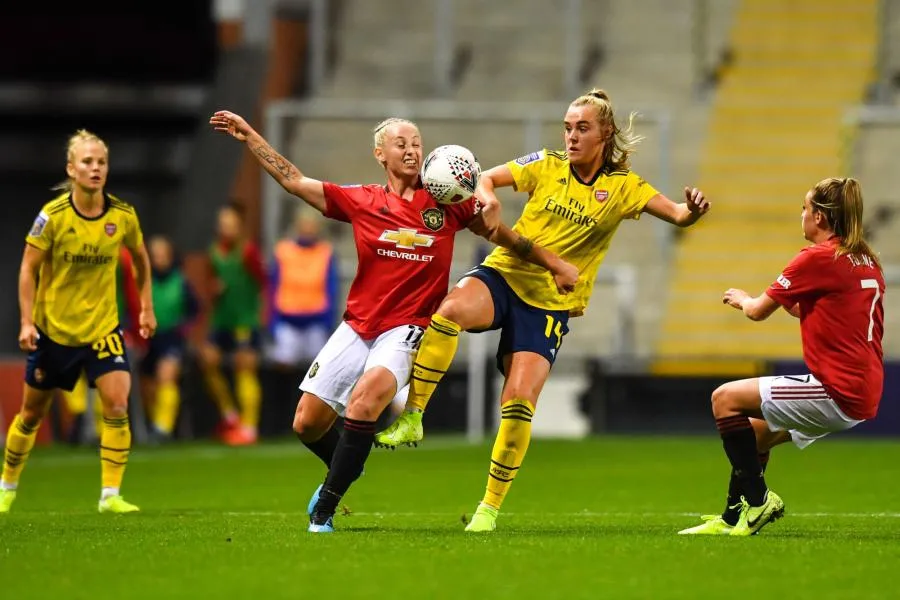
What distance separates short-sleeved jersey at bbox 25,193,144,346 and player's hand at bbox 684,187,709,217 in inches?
134

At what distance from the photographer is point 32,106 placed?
24.7m

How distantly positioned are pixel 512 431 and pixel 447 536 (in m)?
0.64

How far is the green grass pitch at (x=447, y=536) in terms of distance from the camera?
6332 mm

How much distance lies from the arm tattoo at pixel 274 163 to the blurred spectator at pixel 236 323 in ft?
26.6

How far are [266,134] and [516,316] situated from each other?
12426 millimetres

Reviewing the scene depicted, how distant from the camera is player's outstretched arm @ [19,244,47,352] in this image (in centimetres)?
951

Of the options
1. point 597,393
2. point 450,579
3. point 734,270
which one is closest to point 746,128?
point 734,270

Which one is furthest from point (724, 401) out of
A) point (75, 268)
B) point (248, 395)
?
point (248, 395)

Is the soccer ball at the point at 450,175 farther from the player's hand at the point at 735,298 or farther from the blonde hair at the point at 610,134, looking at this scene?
the player's hand at the point at 735,298

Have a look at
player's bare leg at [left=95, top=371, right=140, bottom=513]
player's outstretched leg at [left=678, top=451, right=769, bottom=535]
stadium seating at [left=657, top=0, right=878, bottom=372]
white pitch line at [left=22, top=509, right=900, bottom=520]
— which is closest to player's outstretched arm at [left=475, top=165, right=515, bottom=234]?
player's outstretched leg at [left=678, top=451, right=769, bottom=535]

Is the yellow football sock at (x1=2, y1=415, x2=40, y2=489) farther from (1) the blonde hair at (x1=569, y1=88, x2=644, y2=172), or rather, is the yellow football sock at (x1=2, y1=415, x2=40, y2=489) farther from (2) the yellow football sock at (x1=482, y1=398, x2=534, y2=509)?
(1) the blonde hair at (x1=569, y1=88, x2=644, y2=172)

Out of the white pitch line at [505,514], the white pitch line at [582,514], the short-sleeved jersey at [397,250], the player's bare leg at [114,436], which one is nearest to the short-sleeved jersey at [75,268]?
the player's bare leg at [114,436]

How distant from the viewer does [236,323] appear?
1653 cm

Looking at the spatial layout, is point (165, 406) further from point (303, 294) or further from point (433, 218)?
point (433, 218)
